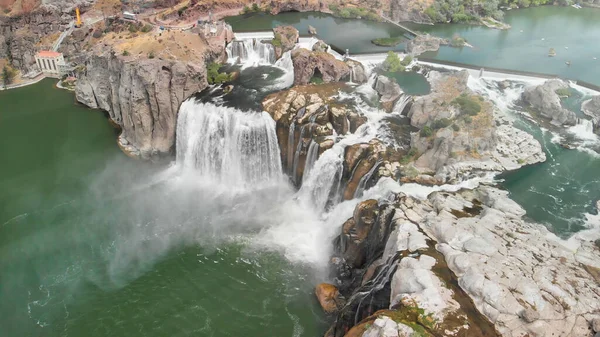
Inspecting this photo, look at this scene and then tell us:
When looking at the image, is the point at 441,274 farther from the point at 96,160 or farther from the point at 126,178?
the point at 96,160

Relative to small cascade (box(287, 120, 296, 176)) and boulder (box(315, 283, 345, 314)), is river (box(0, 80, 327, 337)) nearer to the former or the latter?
boulder (box(315, 283, 345, 314))

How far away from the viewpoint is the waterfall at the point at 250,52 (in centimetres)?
5600

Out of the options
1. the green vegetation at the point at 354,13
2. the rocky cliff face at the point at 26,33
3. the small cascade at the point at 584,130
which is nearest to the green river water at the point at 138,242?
the small cascade at the point at 584,130

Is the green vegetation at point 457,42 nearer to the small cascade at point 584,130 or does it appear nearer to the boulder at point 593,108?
the boulder at point 593,108

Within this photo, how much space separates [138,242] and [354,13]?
63647 mm

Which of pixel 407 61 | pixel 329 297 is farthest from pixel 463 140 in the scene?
pixel 407 61

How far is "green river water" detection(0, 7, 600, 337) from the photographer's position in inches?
1246

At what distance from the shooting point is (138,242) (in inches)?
1499

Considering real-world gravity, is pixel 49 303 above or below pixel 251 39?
below

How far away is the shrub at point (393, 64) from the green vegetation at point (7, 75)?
58759 millimetres

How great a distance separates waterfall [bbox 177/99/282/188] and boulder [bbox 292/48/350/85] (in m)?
8.06

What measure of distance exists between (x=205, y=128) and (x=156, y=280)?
58.7 feet

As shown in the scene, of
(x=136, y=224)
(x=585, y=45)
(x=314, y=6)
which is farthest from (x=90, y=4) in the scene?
(x=585, y=45)

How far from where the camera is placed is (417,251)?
26625 mm
